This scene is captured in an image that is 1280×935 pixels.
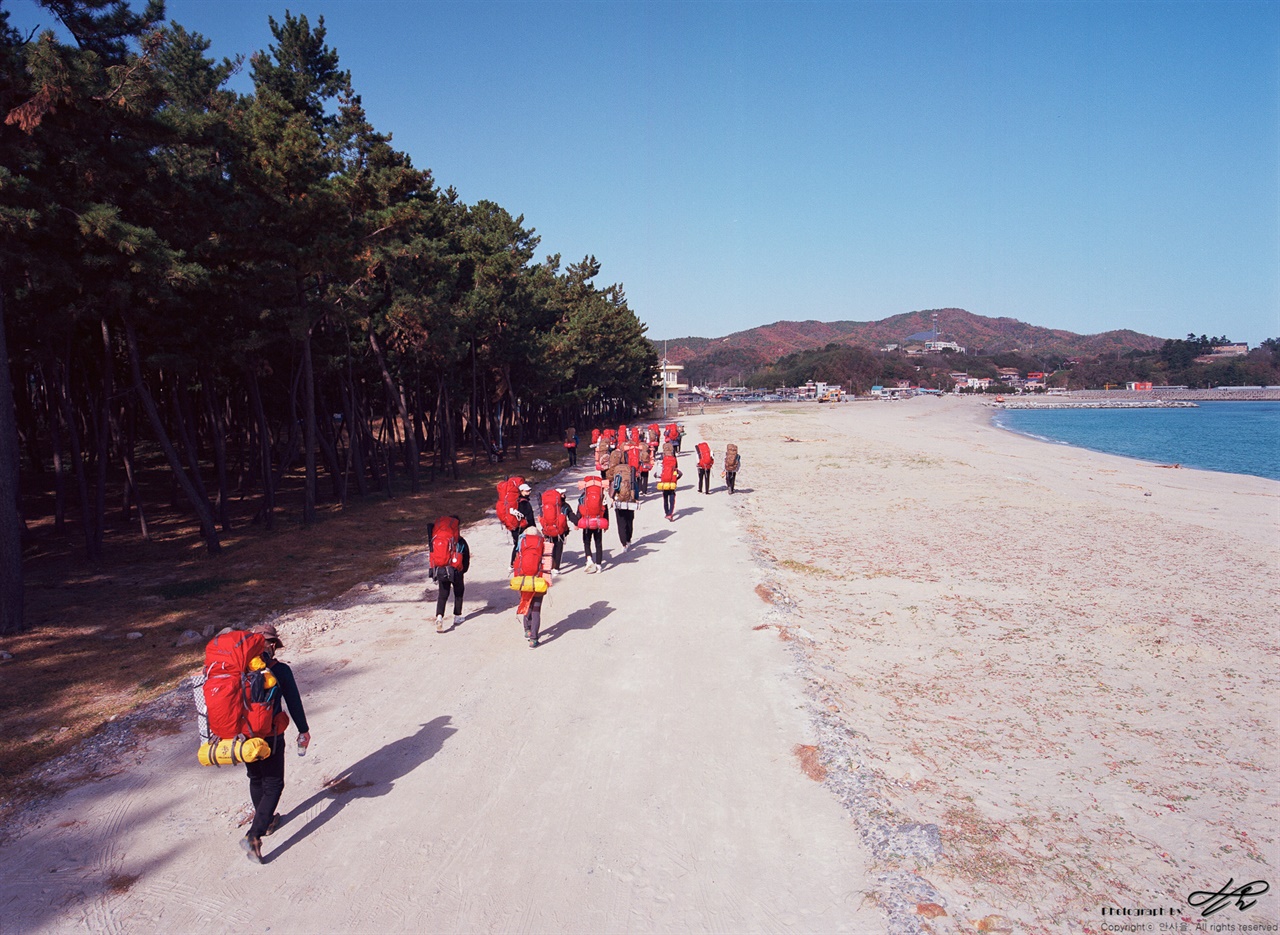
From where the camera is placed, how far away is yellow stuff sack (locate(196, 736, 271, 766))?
15.3ft

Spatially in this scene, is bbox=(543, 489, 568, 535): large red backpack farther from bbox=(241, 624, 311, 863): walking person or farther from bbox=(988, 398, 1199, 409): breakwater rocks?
bbox=(988, 398, 1199, 409): breakwater rocks

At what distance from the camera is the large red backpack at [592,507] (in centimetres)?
1187

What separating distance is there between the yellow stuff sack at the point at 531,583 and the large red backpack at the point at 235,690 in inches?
151

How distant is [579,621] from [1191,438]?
264ft

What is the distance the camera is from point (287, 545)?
54.7 ft

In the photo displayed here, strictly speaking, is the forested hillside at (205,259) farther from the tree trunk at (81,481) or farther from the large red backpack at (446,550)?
the large red backpack at (446,550)

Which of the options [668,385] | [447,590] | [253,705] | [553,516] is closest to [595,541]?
[553,516]

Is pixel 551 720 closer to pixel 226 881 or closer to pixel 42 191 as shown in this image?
pixel 226 881

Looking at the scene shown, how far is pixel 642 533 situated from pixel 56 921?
12.4 metres

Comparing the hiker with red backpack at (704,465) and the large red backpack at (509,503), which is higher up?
the large red backpack at (509,503)

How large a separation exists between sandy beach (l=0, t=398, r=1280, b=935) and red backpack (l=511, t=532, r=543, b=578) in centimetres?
111

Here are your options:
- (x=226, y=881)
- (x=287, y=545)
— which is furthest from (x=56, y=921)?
(x=287, y=545)

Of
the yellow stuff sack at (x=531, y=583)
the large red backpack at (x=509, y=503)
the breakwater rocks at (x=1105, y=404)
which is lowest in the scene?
the breakwater rocks at (x=1105, y=404)

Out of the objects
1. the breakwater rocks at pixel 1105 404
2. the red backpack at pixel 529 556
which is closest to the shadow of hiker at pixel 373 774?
the red backpack at pixel 529 556
